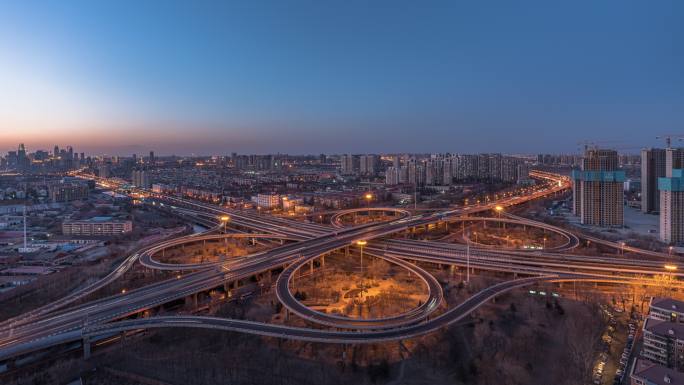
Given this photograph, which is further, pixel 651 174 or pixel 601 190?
pixel 651 174

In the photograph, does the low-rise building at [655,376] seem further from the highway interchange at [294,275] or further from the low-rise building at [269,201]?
the low-rise building at [269,201]

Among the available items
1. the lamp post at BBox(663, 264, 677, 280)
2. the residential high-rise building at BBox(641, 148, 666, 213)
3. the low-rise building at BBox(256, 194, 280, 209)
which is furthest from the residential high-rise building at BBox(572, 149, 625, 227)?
the low-rise building at BBox(256, 194, 280, 209)

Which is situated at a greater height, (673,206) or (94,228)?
(673,206)

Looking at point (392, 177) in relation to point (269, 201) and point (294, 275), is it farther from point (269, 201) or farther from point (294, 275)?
point (294, 275)

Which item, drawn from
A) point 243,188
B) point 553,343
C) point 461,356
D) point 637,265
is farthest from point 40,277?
point 243,188

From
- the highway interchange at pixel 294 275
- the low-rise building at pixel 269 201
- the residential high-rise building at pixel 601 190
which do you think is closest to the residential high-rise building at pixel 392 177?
the low-rise building at pixel 269 201

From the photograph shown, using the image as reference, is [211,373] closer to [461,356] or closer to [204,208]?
[461,356]

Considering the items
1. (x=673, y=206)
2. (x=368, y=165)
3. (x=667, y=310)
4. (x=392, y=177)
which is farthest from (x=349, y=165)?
(x=667, y=310)
